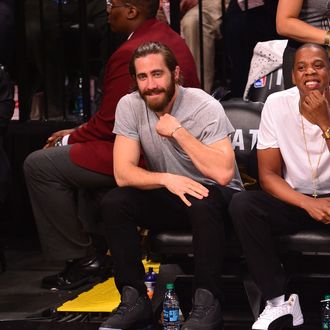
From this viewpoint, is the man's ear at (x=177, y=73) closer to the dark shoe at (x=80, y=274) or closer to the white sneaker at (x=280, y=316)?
the white sneaker at (x=280, y=316)

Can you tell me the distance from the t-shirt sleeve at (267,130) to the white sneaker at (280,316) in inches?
32.0

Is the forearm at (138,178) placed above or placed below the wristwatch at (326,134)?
below

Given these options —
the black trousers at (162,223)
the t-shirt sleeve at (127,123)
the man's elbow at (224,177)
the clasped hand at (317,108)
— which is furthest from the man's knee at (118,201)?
the clasped hand at (317,108)

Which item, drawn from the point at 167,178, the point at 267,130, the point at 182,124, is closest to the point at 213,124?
the point at 182,124

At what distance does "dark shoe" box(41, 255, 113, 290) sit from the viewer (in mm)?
6660

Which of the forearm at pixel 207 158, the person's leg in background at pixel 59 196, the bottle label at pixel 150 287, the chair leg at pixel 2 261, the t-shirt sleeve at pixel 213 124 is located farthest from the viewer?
the chair leg at pixel 2 261

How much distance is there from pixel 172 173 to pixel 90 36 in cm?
301

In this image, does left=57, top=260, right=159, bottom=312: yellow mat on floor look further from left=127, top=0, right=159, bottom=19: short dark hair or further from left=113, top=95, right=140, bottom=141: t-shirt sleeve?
left=127, top=0, right=159, bottom=19: short dark hair

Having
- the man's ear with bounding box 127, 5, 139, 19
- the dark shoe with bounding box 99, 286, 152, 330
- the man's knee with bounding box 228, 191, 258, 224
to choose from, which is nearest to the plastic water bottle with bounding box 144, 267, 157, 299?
the dark shoe with bounding box 99, 286, 152, 330

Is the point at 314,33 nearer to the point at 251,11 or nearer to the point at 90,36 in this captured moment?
the point at 251,11

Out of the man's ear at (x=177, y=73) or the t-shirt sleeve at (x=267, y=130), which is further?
the man's ear at (x=177, y=73)

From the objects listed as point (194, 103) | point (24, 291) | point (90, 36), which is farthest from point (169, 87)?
point (90, 36)

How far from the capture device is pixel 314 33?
583cm

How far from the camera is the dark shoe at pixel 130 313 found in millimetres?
5508
